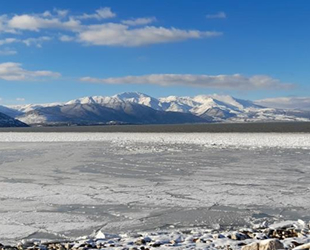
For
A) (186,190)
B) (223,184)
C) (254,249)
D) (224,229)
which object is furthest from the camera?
(223,184)

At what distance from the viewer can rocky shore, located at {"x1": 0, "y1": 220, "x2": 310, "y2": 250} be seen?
6.16 meters

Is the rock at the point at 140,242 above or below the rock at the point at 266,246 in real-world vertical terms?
below

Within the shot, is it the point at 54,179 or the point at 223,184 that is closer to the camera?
the point at 223,184

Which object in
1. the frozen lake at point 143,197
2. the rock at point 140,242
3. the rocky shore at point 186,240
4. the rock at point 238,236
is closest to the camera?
the rocky shore at point 186,240

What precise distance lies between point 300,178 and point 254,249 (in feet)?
28.6

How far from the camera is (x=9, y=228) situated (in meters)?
7.54

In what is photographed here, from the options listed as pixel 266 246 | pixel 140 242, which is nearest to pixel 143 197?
pixel 140 242

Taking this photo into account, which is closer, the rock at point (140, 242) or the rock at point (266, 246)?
the rock at point (266, 246)

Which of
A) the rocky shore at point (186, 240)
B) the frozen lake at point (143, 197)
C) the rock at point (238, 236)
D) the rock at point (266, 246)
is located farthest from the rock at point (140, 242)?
the rock at point (266, 246)

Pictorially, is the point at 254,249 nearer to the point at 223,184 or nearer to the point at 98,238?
the point at 98,238

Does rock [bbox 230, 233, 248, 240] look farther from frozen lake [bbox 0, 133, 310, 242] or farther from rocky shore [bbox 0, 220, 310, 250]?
frozen lake [bbox 0, 133, 310, 242]

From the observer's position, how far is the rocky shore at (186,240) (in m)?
6.16

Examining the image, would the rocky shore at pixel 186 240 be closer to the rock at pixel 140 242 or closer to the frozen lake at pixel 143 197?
the rock at pixel 140 242

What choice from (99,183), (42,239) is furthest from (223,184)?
(42,239)
